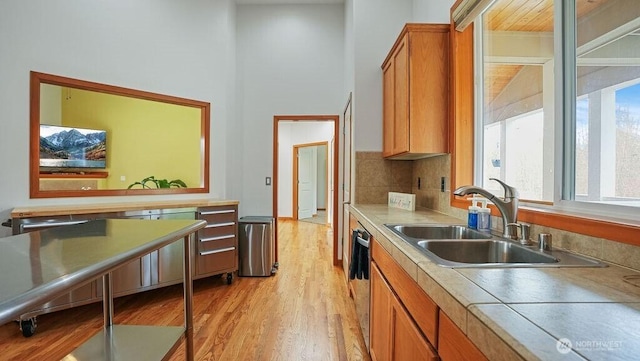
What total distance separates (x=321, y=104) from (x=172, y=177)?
226 cm

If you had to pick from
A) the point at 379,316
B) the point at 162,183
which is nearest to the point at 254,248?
the point at 162,183

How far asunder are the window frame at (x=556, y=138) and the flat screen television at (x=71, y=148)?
3.66 meters

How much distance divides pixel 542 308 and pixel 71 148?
4.52 meters

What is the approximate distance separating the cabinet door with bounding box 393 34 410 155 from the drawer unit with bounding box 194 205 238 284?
1970mm

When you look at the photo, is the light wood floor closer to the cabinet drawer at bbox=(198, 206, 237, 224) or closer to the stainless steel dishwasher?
the stainless steel dishwasher

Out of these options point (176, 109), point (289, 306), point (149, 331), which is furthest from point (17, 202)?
point (289, 306)

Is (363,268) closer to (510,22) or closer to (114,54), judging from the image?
(510,22)

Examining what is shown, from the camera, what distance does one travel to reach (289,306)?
109 inches

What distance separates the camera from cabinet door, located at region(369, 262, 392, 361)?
136cm

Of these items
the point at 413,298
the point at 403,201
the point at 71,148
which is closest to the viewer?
the point at 413,298

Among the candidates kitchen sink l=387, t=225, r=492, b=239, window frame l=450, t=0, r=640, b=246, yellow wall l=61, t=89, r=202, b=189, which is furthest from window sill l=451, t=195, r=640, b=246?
yellow wall l=61, t=89, r=202, b=189

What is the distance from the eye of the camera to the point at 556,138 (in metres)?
1.32

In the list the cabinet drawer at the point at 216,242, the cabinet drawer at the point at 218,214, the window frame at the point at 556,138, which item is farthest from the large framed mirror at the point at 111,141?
the window frame at the point at 556,138

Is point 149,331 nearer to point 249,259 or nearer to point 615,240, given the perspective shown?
point 615,240
